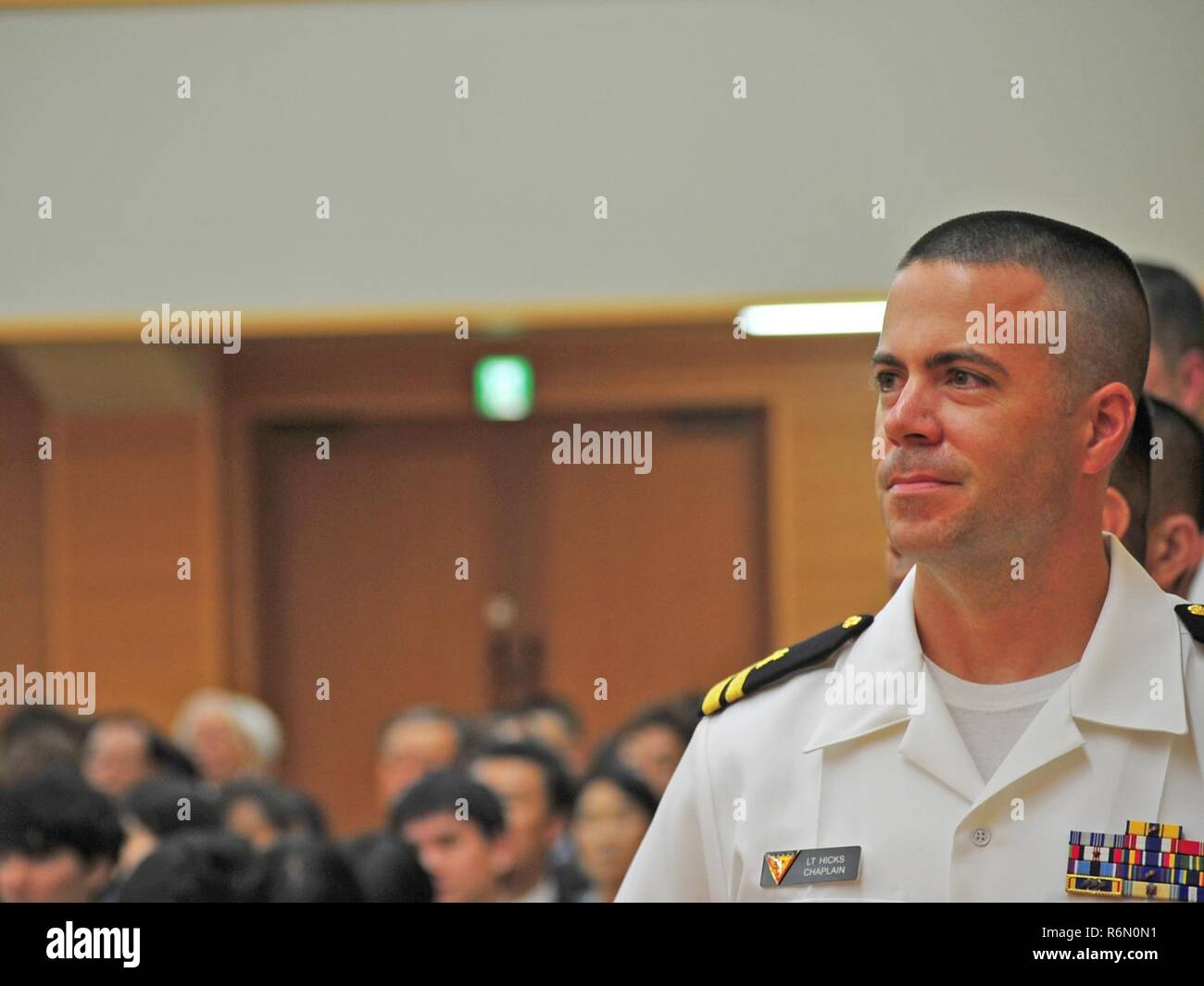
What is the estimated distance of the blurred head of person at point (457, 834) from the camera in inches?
102

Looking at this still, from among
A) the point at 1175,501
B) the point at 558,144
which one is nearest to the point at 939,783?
the point at 1175,501

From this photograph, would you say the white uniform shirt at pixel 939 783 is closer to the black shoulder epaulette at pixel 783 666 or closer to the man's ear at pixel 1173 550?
the black shoulder epaulette at pixel 783 666

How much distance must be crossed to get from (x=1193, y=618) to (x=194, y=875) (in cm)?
116

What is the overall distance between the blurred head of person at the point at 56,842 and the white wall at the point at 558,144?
1275 millimetres

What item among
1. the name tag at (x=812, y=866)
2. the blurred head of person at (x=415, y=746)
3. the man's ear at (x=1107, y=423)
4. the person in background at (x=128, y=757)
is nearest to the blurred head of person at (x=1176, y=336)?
the man's ear at (x=1107, y=423)

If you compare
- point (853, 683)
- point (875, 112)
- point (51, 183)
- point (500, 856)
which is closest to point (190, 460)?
point (51, 183)

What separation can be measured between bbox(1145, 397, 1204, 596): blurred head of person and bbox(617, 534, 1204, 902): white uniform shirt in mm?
330

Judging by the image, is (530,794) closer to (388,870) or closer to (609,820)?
(609,820)

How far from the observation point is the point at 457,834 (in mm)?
2623

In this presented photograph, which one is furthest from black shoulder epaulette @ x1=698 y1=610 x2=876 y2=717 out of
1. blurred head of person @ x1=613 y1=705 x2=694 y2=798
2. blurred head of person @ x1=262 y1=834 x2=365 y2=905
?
blurred head of person @ x1=613 y1=705 x2=694 y2=798

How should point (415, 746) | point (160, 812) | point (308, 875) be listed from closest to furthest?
1. point (308, 875)
2. point (160, 812)
3. point (415, 746)

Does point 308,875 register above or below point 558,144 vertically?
below

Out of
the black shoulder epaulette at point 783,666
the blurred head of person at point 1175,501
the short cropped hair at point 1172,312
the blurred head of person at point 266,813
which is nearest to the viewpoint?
the black shoulder epaulette at point 783,666
